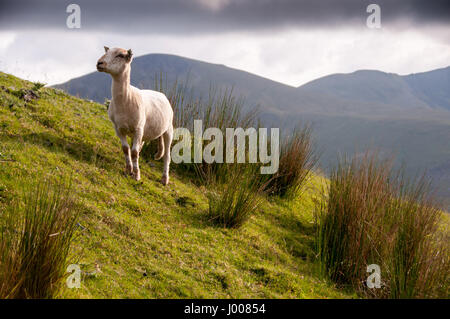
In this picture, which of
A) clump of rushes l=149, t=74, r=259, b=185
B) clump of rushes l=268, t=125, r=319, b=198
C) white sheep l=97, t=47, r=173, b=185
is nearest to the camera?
white sheep l=97, t=47, r=173, b=185

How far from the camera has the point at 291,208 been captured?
8.98 m

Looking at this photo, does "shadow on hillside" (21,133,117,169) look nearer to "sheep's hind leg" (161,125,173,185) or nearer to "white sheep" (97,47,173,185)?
"white sheep" (97,47,173,185)

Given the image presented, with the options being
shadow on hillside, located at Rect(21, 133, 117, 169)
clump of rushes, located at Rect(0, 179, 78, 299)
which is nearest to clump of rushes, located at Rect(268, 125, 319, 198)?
shadow on hillside, located at Rect(21, 133, 117, 169)

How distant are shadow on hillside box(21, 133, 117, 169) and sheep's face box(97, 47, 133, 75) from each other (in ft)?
5.71

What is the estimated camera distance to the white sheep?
5.71 m

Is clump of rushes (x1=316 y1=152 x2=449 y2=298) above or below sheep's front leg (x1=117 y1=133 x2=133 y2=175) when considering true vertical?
below

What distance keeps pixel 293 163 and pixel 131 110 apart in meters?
4.32

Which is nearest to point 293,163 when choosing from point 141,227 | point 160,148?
point 160,148

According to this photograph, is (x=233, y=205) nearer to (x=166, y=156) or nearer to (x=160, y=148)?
(x=166, y=156)

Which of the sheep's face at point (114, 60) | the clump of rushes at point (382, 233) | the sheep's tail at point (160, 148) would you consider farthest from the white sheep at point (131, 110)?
the clump of rushes at point (382, 233)

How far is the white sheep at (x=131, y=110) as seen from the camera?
18.7ft

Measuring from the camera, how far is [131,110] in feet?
20.5
